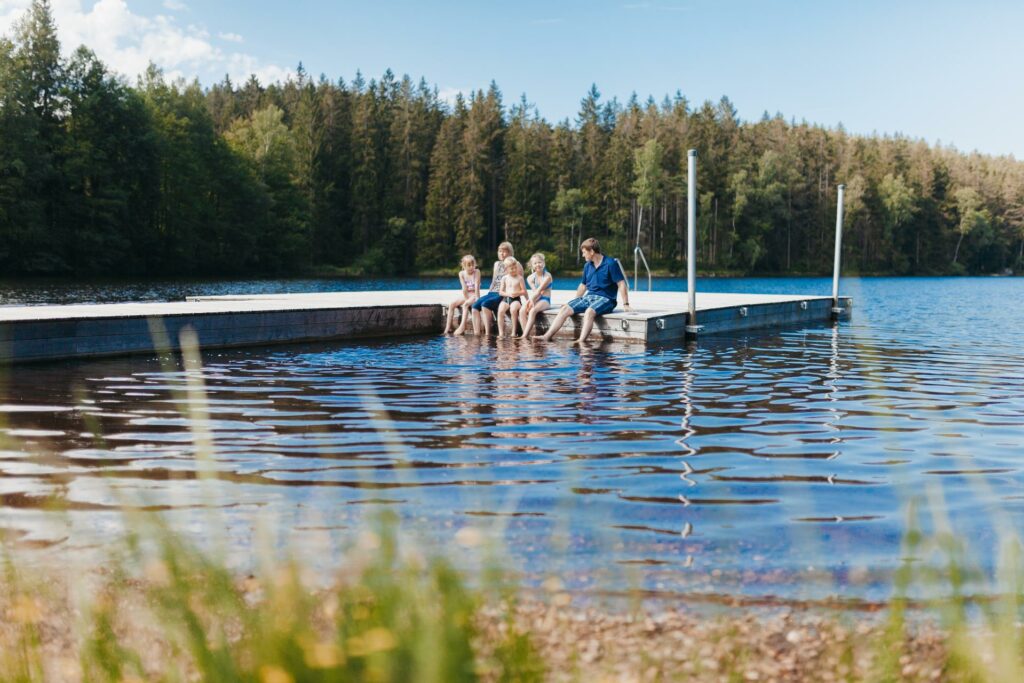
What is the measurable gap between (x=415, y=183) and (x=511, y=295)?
220 feet

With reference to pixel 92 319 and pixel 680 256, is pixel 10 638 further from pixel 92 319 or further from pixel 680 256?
pixel 680 256

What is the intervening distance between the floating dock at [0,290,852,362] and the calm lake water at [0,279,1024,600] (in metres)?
0.56

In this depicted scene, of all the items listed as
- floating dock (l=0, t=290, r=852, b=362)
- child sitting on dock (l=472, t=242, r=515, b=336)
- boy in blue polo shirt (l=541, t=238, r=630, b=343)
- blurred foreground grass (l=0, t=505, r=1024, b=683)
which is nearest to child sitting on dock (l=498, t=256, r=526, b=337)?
child sitting on dock (l=472, t=242, r=515, b=336)

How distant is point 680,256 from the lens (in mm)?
82750

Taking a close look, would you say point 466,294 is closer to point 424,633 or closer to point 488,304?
point 488,304

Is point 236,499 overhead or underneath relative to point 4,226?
underneath

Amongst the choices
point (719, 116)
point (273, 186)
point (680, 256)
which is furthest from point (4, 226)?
point (719, 116)

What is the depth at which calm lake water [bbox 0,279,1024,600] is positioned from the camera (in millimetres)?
4004

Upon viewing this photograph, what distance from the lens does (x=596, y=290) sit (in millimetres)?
14375

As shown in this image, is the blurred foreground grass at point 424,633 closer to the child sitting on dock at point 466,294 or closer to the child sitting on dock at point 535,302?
the child sitting on dock at point 535,302

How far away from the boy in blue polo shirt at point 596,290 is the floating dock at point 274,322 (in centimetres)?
30

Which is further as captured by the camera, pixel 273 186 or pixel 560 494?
pixel 273 186

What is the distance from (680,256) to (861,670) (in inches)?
3218

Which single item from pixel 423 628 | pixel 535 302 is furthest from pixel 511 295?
pixel 423 628
